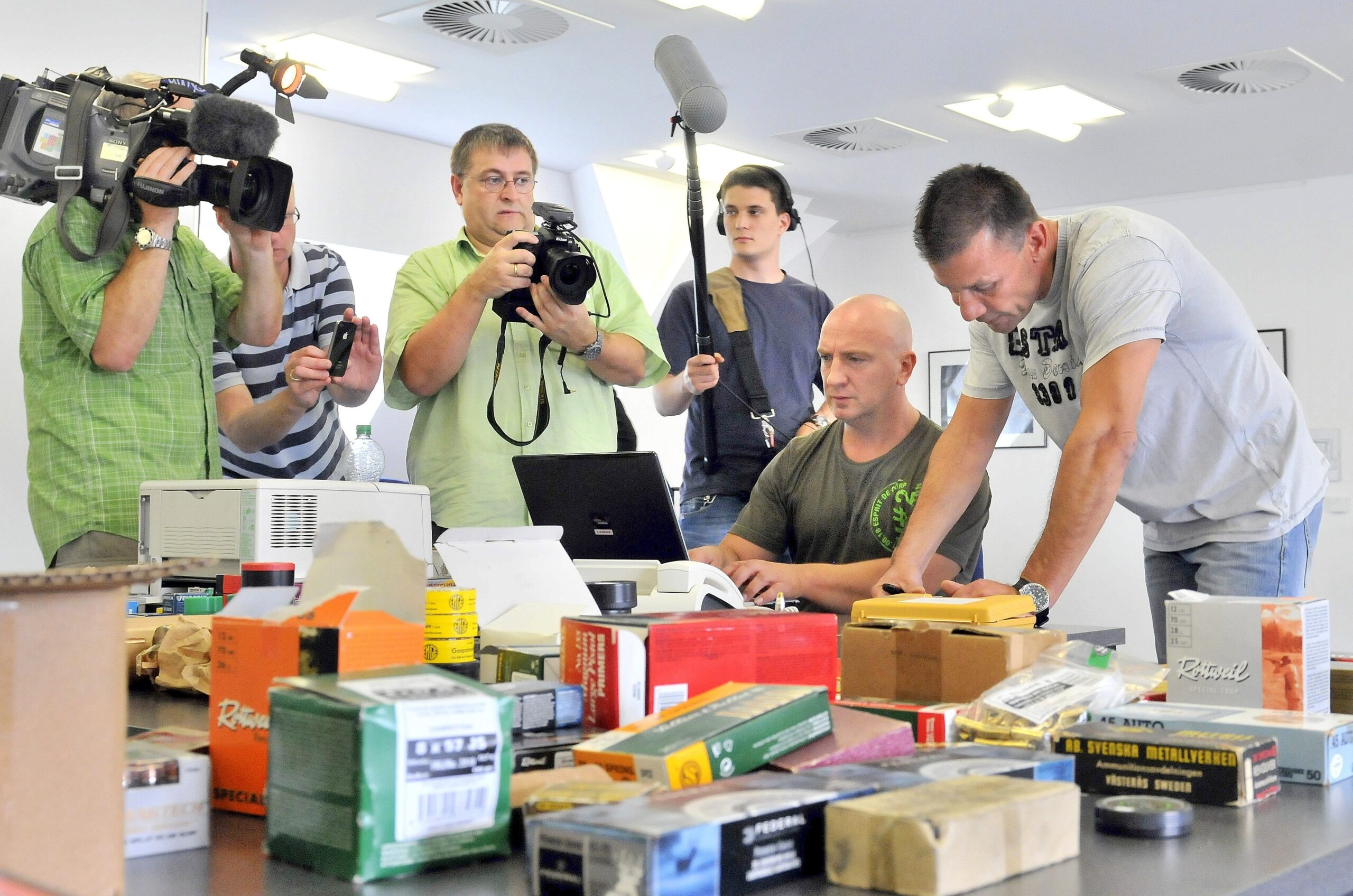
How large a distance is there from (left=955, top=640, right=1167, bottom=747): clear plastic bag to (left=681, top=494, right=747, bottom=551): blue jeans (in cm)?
182

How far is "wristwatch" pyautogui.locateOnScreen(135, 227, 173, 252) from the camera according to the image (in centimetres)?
208

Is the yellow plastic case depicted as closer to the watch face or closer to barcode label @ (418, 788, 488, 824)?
the watch face

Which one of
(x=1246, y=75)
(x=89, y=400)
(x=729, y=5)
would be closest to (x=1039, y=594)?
(x=89, y=400)

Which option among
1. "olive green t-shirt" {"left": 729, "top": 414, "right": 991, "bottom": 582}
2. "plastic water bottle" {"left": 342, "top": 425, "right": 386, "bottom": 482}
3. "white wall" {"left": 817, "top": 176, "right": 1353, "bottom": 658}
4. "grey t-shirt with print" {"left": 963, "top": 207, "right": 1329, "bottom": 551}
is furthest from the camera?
"white wall" {"left": 817, "top": 176, "right": 1353, "bottom": 658}

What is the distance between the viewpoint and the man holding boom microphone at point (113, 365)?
206cm

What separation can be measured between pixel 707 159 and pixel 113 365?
429 centimetres

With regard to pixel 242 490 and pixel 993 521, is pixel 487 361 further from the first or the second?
pixel 993 521

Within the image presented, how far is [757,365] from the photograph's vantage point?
323 centimetres

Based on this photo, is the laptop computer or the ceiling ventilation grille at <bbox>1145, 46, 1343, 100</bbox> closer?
the laptop computer

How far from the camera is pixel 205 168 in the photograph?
6.94ft

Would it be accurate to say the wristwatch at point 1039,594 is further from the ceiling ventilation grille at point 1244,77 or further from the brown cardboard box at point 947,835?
the ceiling ventilation grille at point 1244,77

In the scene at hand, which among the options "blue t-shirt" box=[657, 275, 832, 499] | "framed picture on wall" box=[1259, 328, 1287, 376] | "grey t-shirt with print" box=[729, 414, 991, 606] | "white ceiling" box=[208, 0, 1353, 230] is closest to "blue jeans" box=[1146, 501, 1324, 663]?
"grey t-shirt with print" box=[729, 414, 991, 606]

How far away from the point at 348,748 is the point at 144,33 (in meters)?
A: 3.11

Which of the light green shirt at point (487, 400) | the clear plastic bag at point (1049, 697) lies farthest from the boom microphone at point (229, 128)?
the clear plastic bag at point (1049, 697)
